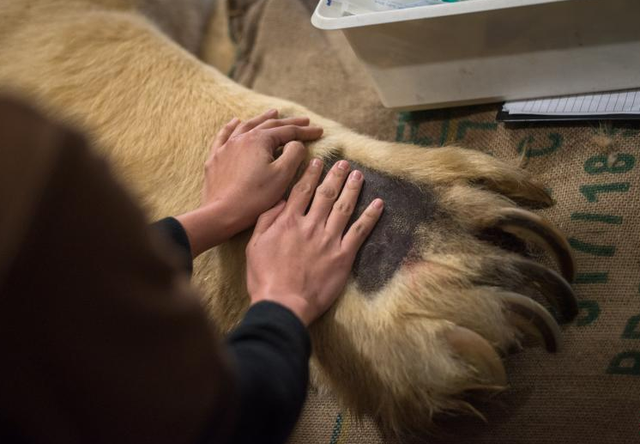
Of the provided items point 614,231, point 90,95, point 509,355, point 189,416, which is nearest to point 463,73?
point 614,231

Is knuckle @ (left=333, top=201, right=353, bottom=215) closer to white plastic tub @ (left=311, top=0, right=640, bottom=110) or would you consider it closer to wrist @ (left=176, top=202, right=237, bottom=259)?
wrist @ (left=176, top=202, right=237, bottom=259)

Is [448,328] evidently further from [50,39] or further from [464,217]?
[50,39]

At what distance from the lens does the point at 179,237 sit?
0.80 m

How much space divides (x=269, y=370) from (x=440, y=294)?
0.20 m

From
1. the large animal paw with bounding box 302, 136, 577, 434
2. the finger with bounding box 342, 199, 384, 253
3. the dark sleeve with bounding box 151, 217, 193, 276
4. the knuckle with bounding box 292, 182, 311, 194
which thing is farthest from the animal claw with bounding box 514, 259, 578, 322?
the dark sleeve with bounding box 151, 217, 193, 276

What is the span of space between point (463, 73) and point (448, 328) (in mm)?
457

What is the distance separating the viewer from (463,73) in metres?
0.99

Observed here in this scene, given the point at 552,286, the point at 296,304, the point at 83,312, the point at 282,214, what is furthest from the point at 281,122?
the point at 83,312

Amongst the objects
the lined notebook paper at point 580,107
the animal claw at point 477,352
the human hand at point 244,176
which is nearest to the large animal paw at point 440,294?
the animal claw at point 477,352

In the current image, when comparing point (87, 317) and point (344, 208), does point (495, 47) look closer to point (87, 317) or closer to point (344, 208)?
point (344, 208)

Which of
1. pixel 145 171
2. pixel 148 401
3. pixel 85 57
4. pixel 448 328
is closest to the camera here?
pixel 148 401

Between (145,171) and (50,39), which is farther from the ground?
(50,39)

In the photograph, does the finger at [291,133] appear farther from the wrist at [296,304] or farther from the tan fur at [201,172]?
the wrist at [296,304]

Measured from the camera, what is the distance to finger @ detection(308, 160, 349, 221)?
80cm
